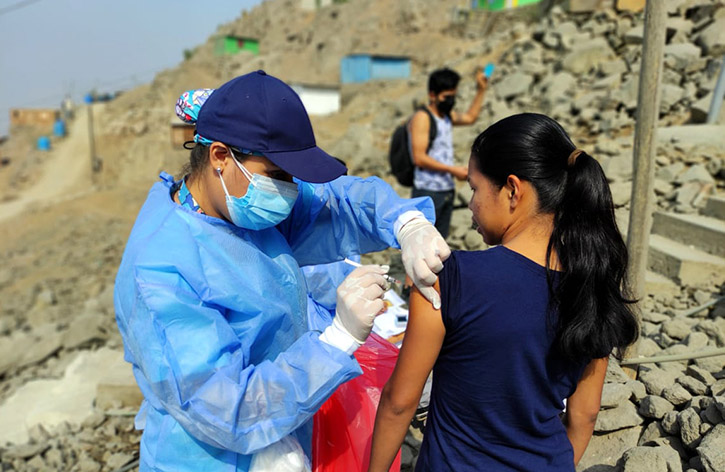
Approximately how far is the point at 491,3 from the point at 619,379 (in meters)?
26.3

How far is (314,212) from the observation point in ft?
6.53

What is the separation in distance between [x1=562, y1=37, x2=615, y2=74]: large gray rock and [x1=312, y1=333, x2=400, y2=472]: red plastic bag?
27.0ft

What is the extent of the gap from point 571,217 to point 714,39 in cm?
731

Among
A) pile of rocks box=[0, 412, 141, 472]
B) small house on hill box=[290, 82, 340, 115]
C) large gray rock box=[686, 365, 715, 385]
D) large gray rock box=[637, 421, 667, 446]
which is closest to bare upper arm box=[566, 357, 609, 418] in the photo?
large gray rock box=[637, 421, 667, 446]

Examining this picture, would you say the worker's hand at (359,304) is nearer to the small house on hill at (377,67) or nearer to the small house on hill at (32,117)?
the small house on hill at (377,67)

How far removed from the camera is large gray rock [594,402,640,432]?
2.20 meters

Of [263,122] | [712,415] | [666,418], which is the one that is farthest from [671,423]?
[263,122]

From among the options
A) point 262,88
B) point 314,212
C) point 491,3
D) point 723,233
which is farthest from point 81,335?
point 491,3

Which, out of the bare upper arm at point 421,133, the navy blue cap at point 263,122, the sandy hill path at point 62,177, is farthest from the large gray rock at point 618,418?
the sandy hill path at point 62,177

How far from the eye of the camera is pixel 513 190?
125cm

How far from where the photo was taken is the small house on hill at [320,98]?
22688mm

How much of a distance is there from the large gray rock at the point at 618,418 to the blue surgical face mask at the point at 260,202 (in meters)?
1.70

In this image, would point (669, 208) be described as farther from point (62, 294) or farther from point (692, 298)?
point (62, 294)

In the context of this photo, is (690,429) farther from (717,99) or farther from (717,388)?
(717,99)
